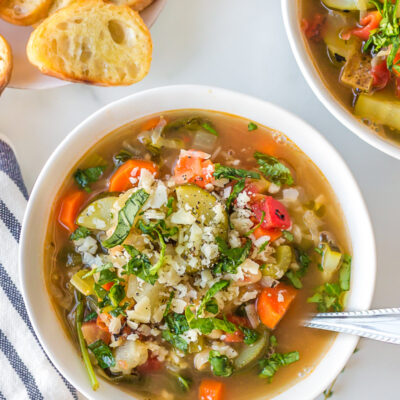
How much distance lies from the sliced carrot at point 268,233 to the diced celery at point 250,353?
0.40m

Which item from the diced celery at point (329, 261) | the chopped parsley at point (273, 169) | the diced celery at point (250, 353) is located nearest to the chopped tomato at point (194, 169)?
the chopped parsley at point (273, 169)

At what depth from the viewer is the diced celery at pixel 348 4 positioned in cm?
213

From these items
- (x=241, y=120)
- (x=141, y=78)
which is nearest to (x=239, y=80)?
(x=241, y=120)

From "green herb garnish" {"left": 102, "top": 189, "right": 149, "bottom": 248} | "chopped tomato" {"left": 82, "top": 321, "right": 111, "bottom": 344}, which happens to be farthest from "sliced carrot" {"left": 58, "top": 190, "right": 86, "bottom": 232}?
"chopped tomato" {"left": 82, "top": 321, "right": 111, "bottom": 344}

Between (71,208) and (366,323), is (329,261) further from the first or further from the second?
(71,208)

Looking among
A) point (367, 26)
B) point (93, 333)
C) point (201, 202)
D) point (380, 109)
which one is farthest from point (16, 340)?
point (367, 26)

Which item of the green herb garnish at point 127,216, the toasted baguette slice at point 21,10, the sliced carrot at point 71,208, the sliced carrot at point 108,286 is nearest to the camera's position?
the green herb garnish at point 127,216

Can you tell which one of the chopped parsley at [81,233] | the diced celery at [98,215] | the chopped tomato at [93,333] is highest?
the diced celery at [98,215]

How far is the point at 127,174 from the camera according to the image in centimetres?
225

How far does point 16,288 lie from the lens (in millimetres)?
2498

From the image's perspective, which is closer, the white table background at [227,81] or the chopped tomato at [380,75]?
the chopped tomato at [380,75]

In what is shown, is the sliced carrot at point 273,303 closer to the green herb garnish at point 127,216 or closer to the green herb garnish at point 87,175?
the green herb garnish at point 127,216

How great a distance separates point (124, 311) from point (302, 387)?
2.58 ft

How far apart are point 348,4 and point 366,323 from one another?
1.21m
